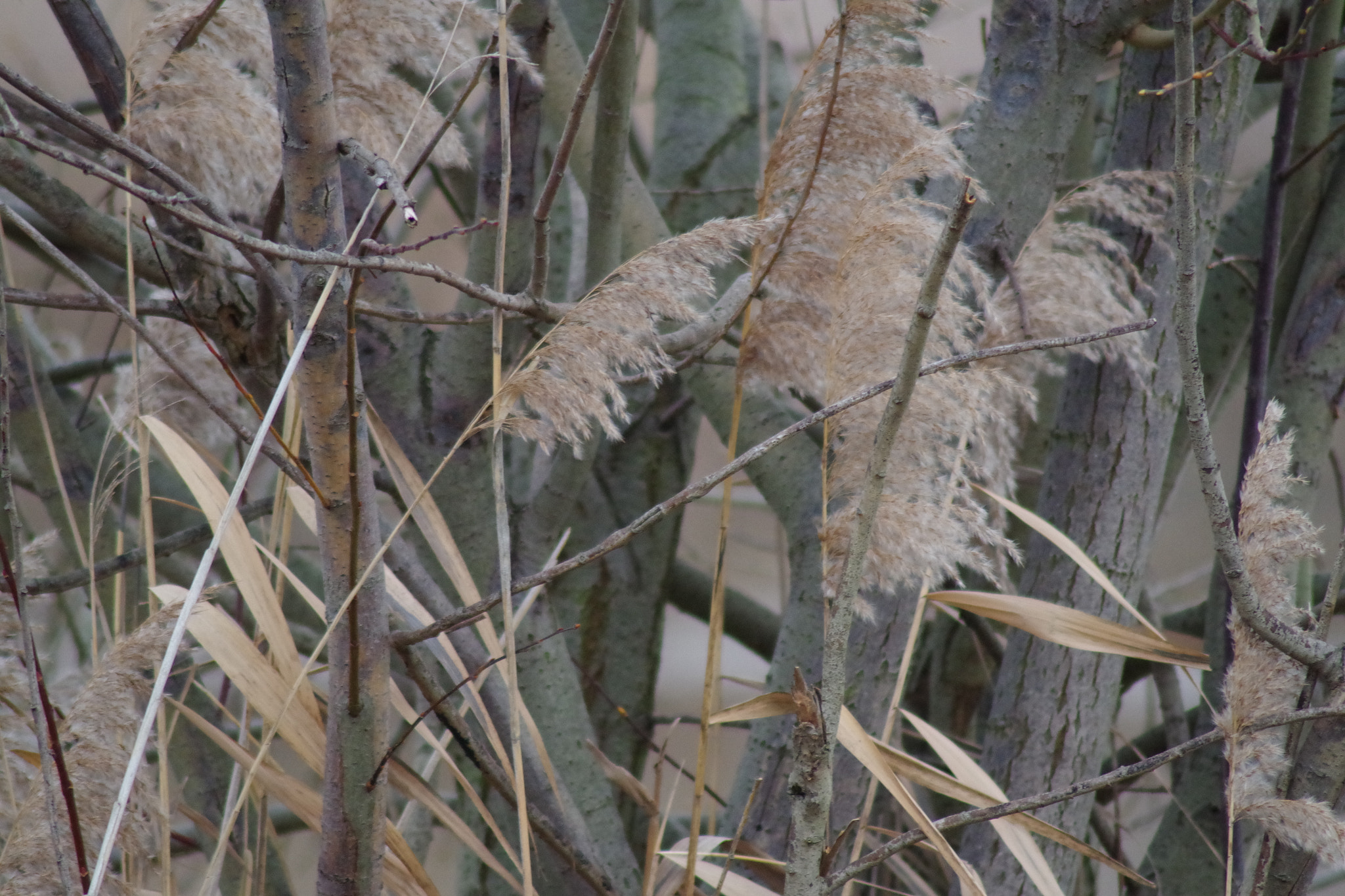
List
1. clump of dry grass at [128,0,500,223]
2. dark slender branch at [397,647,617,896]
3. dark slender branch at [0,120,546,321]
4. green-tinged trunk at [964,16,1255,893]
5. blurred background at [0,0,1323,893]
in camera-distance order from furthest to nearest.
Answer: blurred background at [0,0,1323,893] → green-tinged trunk at [964,16,1255,893] → clump of dry grass at [128,0,500,223] → dark slender branch at [397,647,617,896] → dark slender branch at [0,120,546,321]

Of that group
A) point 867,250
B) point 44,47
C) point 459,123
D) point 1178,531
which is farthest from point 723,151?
point 1178,531

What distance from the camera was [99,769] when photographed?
68cm

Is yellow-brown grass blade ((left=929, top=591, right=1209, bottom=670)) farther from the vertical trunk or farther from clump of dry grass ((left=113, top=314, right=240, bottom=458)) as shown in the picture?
clump of dry grass ((left=113, top=314, right=240, bottom=458))

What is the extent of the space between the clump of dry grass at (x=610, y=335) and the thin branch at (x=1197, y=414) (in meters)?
0.28

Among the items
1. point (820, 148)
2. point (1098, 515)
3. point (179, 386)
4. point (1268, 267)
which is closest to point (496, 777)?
point (820, 148)

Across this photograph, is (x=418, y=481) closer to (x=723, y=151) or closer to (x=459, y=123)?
(x=459, y=123)

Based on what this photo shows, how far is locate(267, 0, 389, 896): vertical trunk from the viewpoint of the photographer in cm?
49

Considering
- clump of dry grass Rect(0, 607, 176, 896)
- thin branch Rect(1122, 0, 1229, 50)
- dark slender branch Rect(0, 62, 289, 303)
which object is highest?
thin branch Rect(1122, 0, 1229, 50)

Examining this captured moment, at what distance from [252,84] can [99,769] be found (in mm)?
554

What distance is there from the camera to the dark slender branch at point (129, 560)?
0.78 meters

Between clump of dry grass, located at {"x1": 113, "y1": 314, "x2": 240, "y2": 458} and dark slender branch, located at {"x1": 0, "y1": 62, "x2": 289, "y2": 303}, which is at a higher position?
dark slender branch, located at {"x1": 0, "y1": 62, "x2": 289, "y2": 303}

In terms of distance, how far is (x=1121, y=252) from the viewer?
2.96ft

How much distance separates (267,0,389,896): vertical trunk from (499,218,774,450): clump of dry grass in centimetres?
11

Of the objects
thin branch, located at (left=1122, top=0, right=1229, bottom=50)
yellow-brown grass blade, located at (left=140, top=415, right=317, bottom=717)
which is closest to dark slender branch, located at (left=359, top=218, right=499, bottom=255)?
yellow-brown grass blade, located at (left=140, top=415, right=317, bottom=717)
